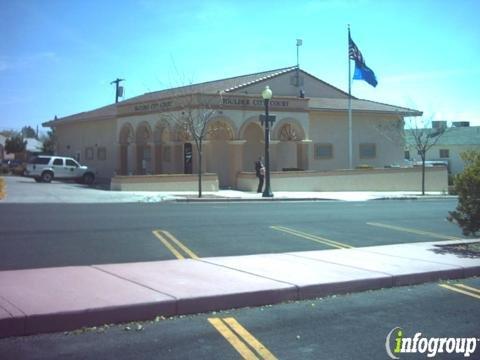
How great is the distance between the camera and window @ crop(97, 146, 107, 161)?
4303 cm

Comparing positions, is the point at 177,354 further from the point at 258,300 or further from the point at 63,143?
the point at 63,143

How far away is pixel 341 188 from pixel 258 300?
27.8 metres

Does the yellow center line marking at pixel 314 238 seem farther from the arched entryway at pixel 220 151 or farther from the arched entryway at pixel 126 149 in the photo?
the arched entryway at pixel 126 149

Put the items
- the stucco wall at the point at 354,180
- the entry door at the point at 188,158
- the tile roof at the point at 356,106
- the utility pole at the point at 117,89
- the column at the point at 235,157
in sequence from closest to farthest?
1. the stucco wall at the point at 354,180
2. the column at the point at 235,157
3. the entry door at the point at 188,158
4. the tile roof at the point at 356,106
5. the utility pole at the point at 117,89

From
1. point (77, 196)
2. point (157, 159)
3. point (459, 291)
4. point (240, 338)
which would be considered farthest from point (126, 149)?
point (240, 338)

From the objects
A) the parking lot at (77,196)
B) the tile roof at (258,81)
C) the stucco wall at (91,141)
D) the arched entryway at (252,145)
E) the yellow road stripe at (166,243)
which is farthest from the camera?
the stucco wall at (91,141)

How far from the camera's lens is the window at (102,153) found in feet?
141

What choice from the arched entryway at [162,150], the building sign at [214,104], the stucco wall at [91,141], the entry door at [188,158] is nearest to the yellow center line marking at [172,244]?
the building sign at [214,104]

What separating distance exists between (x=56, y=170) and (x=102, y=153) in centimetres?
579

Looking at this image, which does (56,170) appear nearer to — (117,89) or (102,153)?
(102,153)

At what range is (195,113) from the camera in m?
31.3

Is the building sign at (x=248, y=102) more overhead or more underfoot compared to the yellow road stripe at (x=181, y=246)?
more overhead

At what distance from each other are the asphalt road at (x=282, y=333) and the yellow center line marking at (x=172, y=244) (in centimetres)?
353

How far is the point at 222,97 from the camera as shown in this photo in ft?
106
